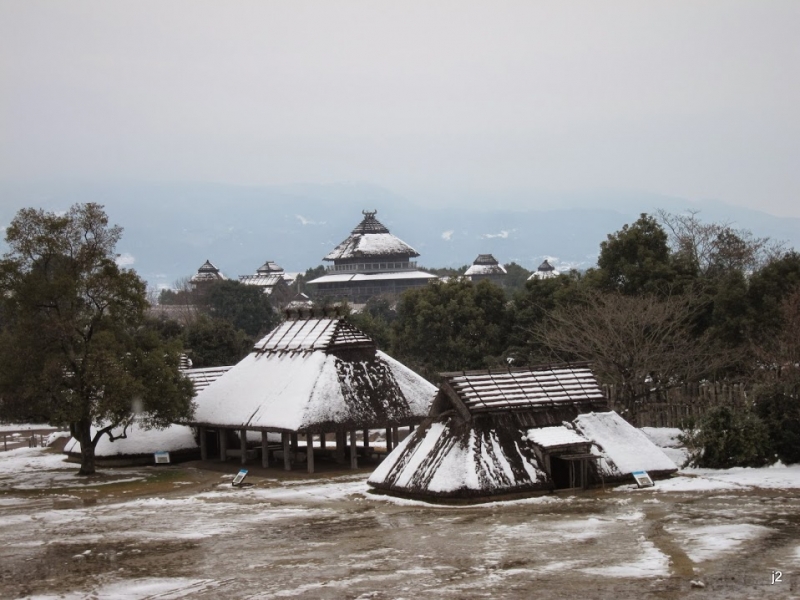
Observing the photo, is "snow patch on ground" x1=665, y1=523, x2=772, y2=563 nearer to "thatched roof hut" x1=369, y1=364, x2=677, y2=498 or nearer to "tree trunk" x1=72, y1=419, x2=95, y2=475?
"thatched roof hut" x1=369, y1=364, x2=677, y2=498

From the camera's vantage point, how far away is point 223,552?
18.2 metres

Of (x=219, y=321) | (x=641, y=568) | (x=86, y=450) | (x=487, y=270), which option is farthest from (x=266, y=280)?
(x=641, y=568)

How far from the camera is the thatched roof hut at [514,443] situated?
22000 millimetres

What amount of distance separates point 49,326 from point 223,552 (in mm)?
12805

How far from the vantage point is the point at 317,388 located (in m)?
28.5

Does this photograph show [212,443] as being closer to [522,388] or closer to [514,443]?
[522,388]

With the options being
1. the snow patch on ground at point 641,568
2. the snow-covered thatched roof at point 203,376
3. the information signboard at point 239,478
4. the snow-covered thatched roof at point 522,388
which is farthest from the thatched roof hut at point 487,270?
the snow patch on ground at point 641,568

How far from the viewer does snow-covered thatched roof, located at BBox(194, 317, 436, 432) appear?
2808 cm

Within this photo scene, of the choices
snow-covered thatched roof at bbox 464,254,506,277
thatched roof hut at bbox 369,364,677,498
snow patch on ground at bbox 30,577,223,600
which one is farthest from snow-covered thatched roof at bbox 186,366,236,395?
snow-covered thatched roof at bbox 464,254,506,277

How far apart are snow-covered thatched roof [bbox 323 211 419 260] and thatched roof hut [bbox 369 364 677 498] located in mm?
54045

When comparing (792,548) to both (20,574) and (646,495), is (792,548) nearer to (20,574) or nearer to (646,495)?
(646,495)

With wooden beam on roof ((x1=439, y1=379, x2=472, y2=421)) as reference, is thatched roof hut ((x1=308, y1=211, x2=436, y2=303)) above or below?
above

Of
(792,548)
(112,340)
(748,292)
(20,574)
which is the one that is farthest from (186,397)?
(792,548)

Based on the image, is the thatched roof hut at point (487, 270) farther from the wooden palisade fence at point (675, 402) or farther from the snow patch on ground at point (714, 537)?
the snow patch on ground at point (714, 537)
